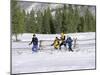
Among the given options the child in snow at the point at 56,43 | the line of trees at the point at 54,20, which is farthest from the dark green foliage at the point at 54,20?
the child in snow at the point at 56,43

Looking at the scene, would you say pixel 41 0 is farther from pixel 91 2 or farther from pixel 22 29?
pixel 91 2

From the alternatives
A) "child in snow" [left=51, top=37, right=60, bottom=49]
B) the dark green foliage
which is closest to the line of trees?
the dark green foliage

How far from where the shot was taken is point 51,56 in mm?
2828

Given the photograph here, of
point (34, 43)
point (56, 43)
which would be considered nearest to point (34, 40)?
point (34, 43)

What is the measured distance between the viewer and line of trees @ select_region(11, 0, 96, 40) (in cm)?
266

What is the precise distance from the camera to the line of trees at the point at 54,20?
105 inches

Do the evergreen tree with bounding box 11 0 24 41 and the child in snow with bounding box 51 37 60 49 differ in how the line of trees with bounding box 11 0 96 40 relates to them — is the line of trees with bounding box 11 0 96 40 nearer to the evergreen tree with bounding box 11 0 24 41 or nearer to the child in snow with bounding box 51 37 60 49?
the evergreen tree with bounding box 11 0 24 41

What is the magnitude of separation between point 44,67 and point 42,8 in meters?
0.72

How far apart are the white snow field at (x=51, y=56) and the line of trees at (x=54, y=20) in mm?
72

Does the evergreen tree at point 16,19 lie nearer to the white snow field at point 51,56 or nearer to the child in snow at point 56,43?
the white snow field at point 51,56

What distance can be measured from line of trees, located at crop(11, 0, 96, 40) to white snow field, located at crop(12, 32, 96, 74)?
0.07 meters

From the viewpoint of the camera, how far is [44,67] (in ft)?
9.14

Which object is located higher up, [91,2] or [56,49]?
[91,2]

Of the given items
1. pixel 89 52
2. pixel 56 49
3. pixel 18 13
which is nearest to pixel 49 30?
pixel 56 49
